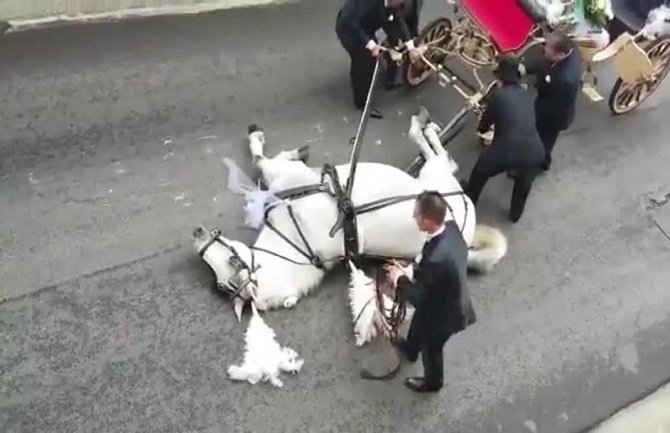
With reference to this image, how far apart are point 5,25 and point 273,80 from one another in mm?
1696

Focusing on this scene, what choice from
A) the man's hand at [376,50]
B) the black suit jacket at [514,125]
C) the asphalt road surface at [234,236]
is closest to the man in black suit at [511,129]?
the black suit jacket at [514,125]

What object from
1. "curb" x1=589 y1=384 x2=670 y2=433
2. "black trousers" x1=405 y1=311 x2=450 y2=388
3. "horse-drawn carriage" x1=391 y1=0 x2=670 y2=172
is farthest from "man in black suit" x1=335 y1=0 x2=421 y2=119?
"curb" x1=589 y1=384 x2=670 y2=433

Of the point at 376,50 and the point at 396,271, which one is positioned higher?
the point at 376,50

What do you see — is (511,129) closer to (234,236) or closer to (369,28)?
(369,28)

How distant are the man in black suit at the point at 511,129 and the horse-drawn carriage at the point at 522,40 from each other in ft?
0.74

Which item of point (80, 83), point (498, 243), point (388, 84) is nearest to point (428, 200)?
point (498, 243)

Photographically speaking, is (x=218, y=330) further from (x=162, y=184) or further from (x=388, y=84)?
(x=388, y=84)

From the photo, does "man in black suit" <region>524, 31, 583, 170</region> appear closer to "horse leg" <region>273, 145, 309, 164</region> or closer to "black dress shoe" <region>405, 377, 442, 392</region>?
"horse leg" <region>273, 145, 309, 164</region>

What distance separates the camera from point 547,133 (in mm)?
5703

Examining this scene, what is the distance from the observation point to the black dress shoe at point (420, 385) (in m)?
4.77

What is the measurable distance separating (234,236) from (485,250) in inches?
51.2

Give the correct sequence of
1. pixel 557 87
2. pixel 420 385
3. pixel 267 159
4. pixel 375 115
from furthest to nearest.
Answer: pixel 375 115 < pixel 267 159 < pixel 557 87 < pixel 420 385

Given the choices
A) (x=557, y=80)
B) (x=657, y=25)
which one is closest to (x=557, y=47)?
(x=557, y=80)

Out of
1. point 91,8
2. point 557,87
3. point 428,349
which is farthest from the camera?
point 91,8
